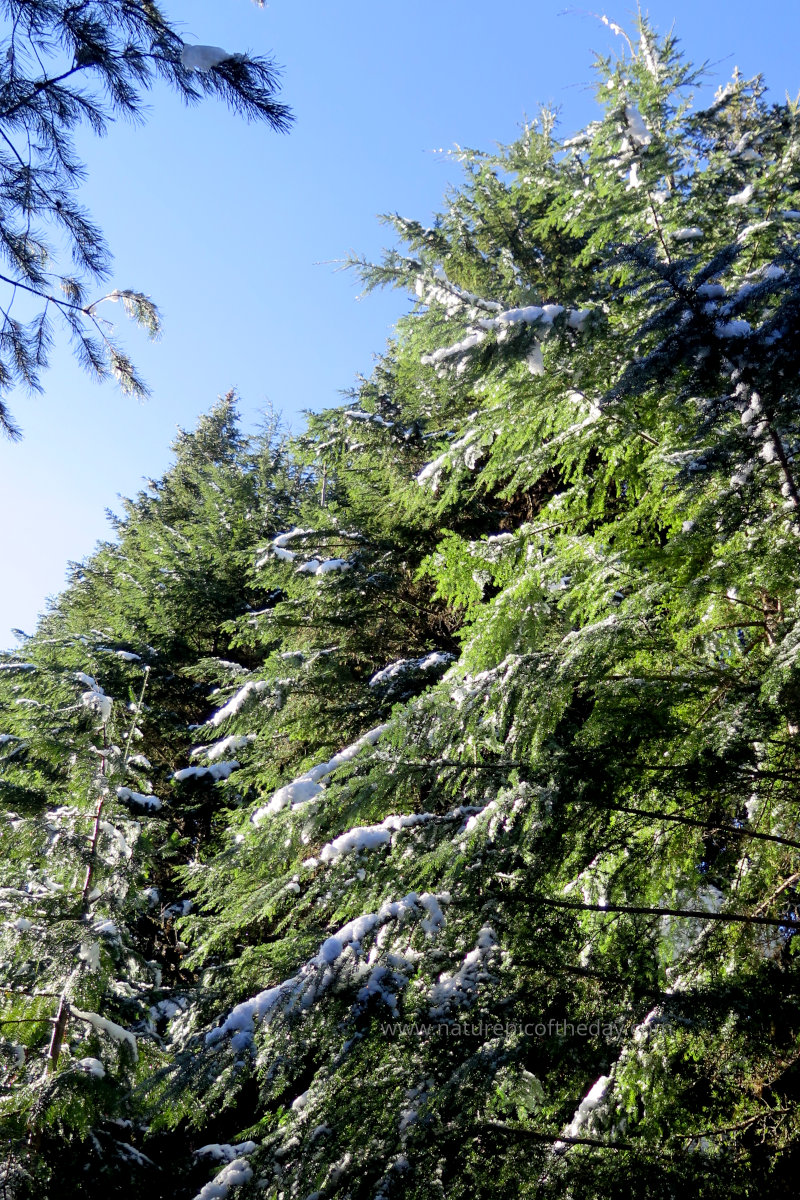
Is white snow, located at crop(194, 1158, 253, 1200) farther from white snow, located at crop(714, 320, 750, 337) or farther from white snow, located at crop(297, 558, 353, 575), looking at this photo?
white snow, located at crop(297, 558, 353, 575)

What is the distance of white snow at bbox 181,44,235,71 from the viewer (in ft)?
11.0

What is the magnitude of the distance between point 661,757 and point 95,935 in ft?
14.2

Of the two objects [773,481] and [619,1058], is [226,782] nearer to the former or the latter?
[619,1058]

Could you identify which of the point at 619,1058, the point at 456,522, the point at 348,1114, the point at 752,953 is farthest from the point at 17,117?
the point at 456,522

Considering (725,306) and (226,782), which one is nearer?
(725,306)

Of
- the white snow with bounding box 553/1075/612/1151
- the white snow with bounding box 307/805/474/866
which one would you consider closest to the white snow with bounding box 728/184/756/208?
the white snow with bounding box 307/805/474/866

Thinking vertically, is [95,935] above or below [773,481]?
below

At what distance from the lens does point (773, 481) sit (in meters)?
3.38

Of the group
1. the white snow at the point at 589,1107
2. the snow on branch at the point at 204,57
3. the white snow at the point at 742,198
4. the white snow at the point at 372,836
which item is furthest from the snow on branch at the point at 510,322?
the white snow at the point at 589,1107

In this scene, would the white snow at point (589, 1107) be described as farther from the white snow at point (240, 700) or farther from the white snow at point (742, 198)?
the white snow at point (742, 198)

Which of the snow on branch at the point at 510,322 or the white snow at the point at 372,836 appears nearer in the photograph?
the snow on branch at the point at 510,322

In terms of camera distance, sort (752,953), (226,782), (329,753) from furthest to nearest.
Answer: (226,782) < (329,753) < (752,953)

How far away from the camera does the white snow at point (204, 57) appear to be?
11.0ft

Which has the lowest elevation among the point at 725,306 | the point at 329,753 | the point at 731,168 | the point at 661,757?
the point at 661,757
